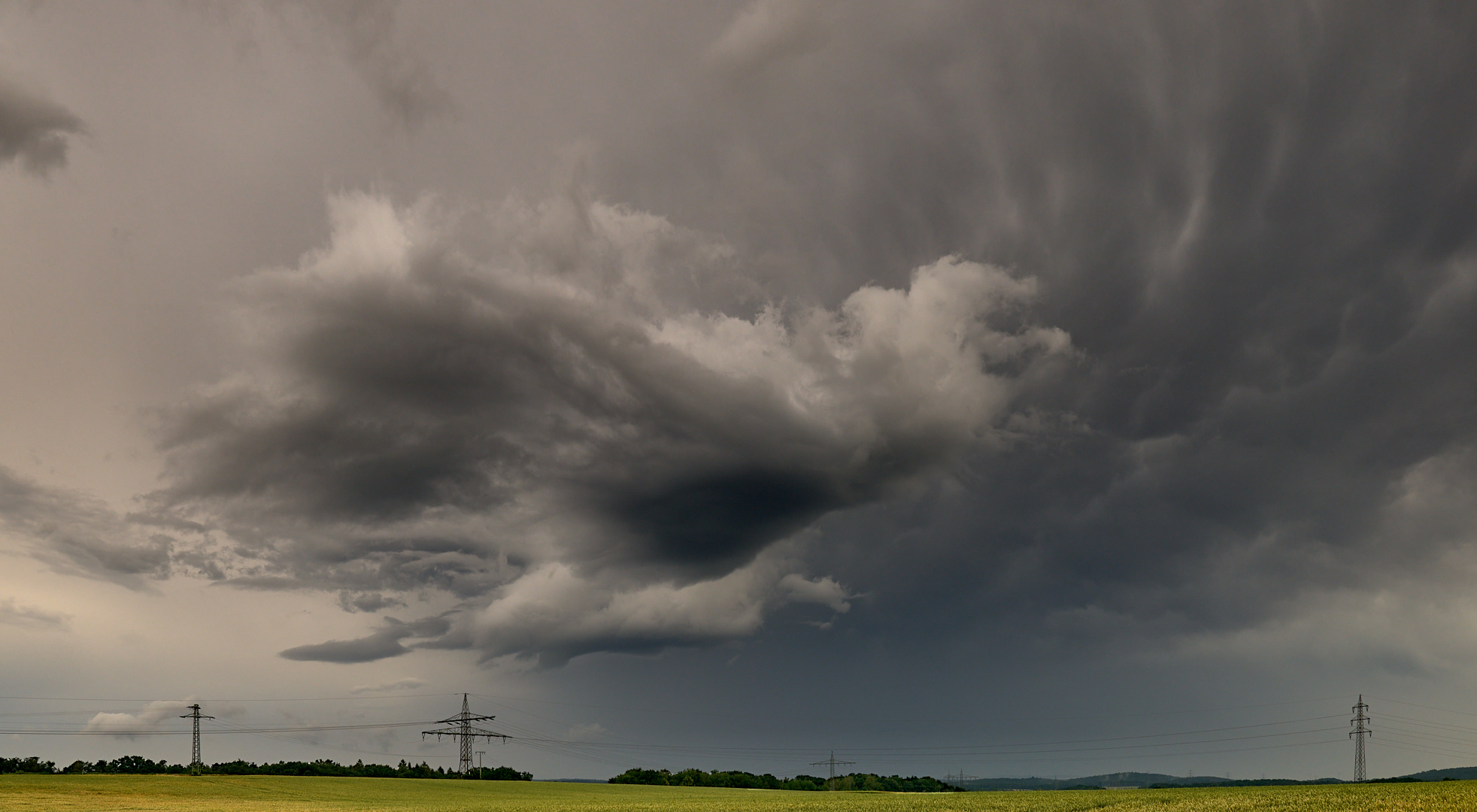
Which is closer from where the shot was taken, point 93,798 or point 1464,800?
point 1464,800

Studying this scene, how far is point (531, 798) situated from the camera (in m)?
105

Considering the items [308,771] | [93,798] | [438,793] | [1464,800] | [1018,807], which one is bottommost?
[308,771]

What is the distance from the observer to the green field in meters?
41.7

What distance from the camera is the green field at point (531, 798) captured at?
41688 mm

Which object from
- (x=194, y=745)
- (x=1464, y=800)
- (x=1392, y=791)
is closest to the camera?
(x=1464, y=800)

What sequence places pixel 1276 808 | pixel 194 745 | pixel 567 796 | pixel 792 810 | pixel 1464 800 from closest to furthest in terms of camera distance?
pixel 1464 800 < pixel 1276 808 < pixel 792 810 < pixel 567 796 < pixel 194 745

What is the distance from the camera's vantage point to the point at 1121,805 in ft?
156

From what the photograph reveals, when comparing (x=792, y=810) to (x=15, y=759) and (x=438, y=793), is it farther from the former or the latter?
(x=15, y=759)

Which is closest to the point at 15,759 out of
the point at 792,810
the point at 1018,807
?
the point at 792,810

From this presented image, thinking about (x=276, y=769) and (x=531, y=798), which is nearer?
(x=531, y=798)

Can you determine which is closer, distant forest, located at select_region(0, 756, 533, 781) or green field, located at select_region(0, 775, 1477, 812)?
green field, located at select_region(0, 775, 1477, 812)

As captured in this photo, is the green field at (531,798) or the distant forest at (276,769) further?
the distant forest at (276,769)

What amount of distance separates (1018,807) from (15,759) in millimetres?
151819

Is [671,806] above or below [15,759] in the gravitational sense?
above
